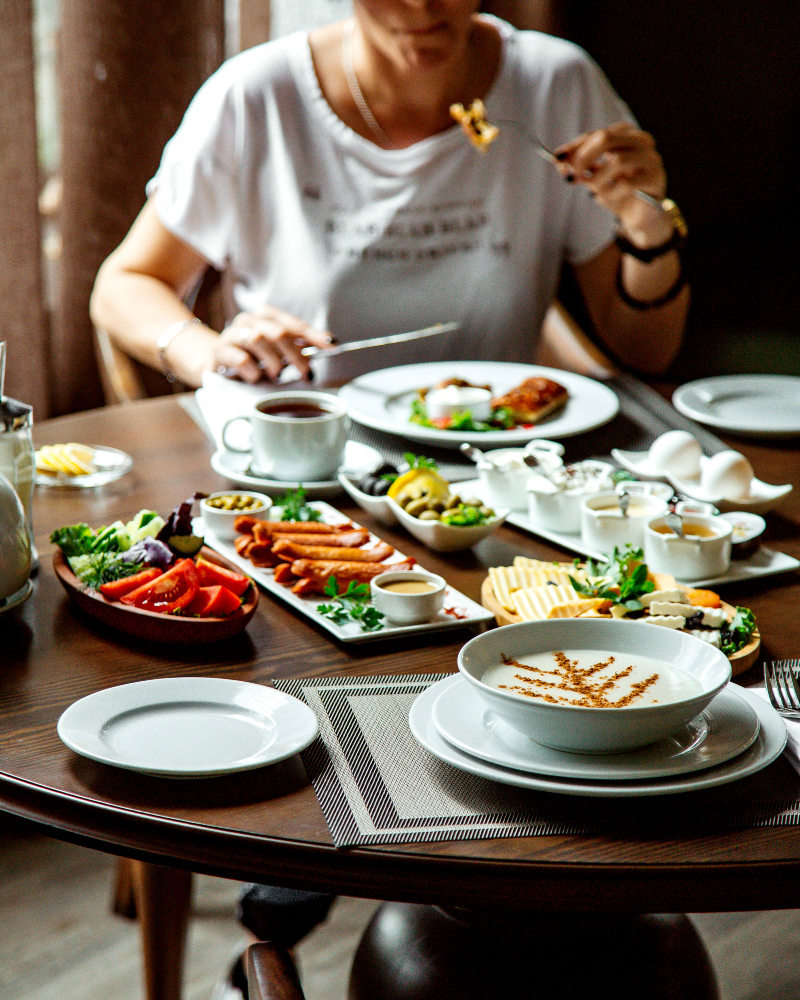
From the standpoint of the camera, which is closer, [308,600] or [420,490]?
[308,600]

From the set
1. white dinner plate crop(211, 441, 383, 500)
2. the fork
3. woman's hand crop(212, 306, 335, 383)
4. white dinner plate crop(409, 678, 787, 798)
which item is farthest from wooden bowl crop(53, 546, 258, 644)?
woman's hand crop(212, 306, 335, 383)

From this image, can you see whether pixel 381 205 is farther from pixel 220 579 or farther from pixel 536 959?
pixel 536 959

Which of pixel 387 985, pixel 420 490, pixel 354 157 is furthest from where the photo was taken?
pixel 354 157

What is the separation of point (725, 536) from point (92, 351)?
1.90 m

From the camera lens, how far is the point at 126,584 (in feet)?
3.38

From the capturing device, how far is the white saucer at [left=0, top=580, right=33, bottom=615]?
3.29ft

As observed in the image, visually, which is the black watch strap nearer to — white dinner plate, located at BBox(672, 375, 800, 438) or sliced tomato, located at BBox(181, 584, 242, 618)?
white dinner plate, located at BBox(672, 375, 800, 438)

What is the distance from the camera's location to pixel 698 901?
691 millimetres

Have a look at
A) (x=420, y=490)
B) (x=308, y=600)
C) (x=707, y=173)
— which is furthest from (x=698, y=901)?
(x=707, y=173)

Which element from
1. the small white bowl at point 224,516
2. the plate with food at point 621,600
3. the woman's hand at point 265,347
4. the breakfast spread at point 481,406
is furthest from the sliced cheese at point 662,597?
the woman's hand at point 265,347

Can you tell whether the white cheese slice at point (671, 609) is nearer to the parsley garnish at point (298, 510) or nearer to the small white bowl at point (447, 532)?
the small white bowl at point (447, 532)

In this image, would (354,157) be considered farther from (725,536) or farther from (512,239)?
(725,536)

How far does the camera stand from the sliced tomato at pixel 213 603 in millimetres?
994

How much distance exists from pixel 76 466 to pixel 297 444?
12.3 inches
